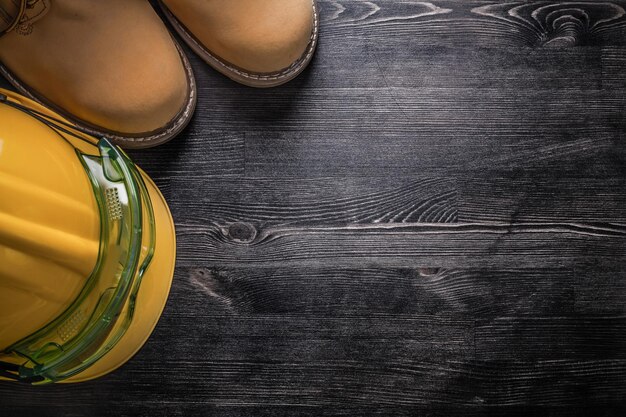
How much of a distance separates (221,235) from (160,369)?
7.9 inches

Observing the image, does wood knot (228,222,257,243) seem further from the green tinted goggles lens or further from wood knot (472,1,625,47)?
wood knot (472,1,625,47)

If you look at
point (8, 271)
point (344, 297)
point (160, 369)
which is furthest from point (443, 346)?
point (8, 271)

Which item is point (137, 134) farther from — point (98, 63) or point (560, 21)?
point (560, 21)

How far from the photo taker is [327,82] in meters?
0.85

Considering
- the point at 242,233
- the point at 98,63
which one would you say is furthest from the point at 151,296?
the point at 98,63

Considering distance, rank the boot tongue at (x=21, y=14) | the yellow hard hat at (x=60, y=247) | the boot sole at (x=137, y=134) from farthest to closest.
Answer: the boot sole at (x=137, y=134), the boot tongue at (x=21, y=14), the yellow hard hat at (x=60, y=247)

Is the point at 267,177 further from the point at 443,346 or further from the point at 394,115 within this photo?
the point at 443,346

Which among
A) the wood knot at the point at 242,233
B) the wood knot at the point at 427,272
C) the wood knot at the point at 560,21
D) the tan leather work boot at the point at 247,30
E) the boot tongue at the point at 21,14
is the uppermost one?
the boot tongue at the point at 21,14

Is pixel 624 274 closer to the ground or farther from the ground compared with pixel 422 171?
closer to the ground

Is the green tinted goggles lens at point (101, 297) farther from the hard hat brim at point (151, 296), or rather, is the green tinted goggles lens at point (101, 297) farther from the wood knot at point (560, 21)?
the wood knot at point (560, 21)

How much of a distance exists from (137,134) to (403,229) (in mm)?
381

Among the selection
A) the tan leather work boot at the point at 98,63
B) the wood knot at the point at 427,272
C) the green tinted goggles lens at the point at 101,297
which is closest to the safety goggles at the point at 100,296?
the green tinted goggles lens at the point at 101,297

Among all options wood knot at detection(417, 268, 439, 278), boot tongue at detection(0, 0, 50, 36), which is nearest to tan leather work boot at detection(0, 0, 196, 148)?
boot tongue at detection(0, 0, 50, 36)

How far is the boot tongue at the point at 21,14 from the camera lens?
0.66 metres
